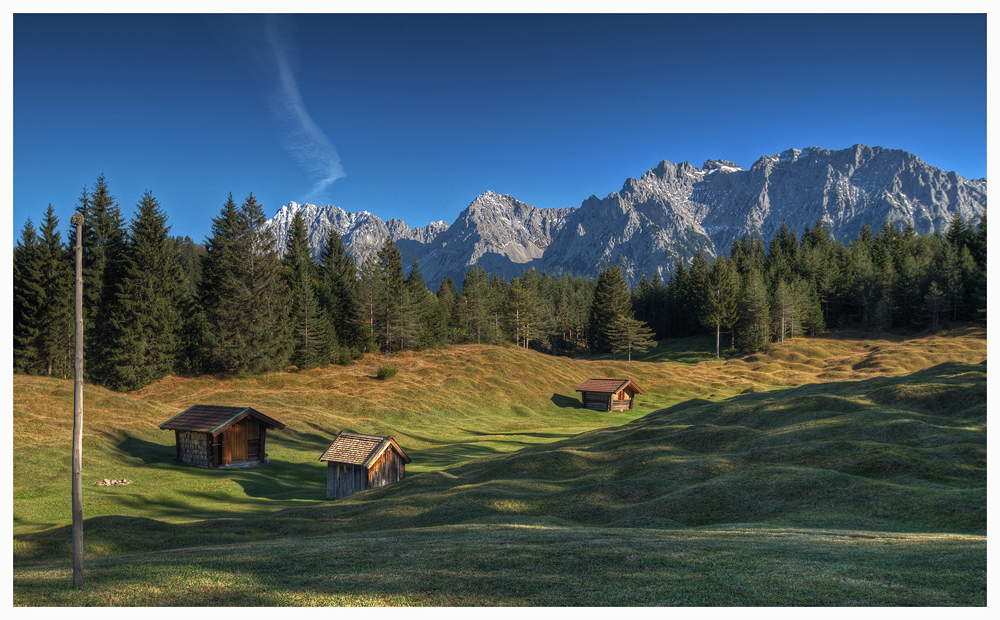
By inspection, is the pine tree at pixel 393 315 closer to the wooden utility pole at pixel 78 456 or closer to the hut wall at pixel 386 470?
the hut wall at pixel 386 470

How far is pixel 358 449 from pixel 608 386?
44703 mm

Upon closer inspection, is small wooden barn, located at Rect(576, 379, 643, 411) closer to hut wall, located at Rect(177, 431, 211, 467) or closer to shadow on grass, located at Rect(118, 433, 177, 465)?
hut wall, located at Rect(177, 431, 211, 467)

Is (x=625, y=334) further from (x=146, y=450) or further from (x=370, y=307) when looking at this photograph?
(x=146, y=450)

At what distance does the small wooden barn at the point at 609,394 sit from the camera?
232 ft

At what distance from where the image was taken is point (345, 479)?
32.8 m

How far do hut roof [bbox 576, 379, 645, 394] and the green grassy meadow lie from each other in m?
15.4

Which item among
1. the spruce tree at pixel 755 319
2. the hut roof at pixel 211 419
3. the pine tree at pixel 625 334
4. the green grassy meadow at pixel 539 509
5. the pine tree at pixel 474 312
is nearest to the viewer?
the green grassy meadow at pixel 539 509

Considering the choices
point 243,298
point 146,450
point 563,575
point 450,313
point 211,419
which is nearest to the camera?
point 563,575


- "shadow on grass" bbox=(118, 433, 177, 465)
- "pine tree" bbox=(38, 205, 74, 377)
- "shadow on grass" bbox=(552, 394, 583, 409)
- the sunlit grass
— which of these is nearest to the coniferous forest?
"pine tree" bbox=(38, 205, 74, 377)

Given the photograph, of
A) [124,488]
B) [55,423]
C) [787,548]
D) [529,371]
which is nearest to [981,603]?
[787,548]

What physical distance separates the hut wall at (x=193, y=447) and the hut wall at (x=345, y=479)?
1171cm

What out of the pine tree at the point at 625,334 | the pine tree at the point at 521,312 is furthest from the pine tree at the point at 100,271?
the pine tree at the point at 625,334

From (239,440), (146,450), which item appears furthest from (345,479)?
(146,450)

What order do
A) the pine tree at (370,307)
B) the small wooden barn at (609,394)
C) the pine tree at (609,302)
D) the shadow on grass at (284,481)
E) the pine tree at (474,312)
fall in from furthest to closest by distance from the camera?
the pine tree at (609,302) < the pine tree at (474,312) < the pine tree at (370,307) < the small wooden barn at (609,394) < the shadow on grass at (284,481)
